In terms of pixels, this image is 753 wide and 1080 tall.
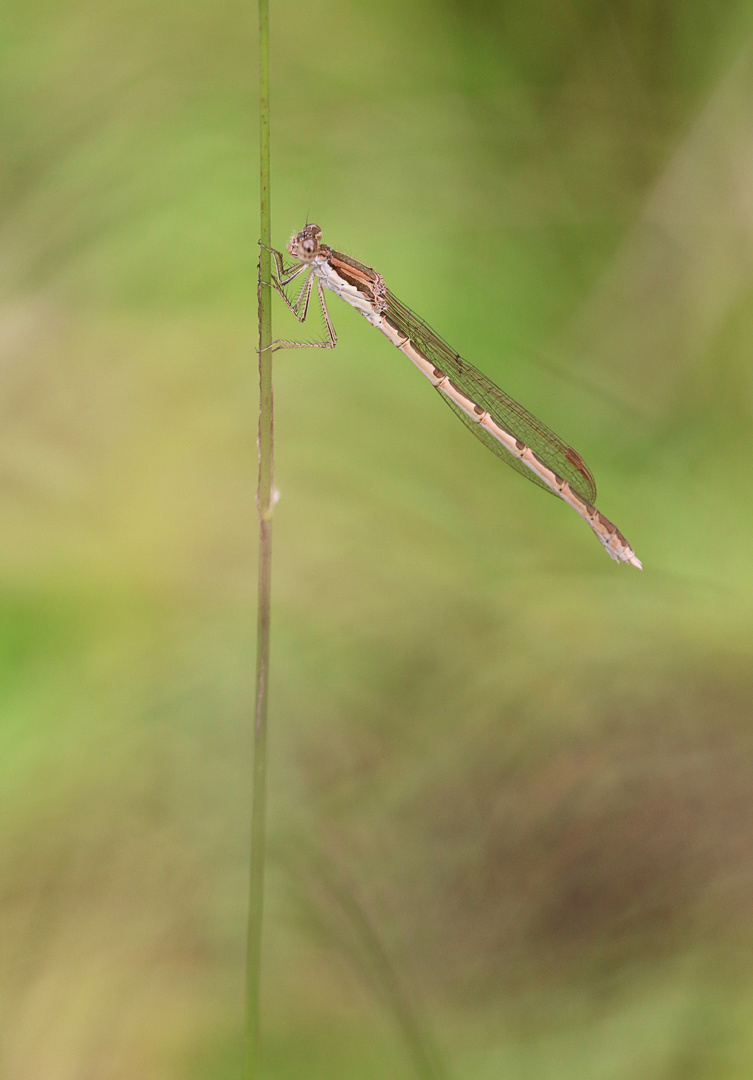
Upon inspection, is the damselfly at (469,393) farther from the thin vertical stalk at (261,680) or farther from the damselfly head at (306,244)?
A: the thin vertical stalk at (261,680)

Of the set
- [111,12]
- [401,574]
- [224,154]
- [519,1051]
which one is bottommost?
[519,1051]

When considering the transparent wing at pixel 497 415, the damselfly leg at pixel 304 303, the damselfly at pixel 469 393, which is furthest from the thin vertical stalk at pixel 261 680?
the transparent wing at pixel 497 415

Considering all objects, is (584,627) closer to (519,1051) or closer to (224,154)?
(519,1051)

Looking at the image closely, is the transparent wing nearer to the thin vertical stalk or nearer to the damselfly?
the damselfly

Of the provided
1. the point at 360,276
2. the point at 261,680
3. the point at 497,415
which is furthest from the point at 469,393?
the point at 261,680

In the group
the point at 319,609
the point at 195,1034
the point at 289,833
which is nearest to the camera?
the point at 195,1034

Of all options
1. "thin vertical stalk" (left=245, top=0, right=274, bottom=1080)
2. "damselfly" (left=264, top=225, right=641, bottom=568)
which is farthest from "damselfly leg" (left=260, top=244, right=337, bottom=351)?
"thin vertical stalk" (left=245, top=0, right=274, bottom=1080)

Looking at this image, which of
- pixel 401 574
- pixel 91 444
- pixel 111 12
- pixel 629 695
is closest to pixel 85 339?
pixel 91 444
